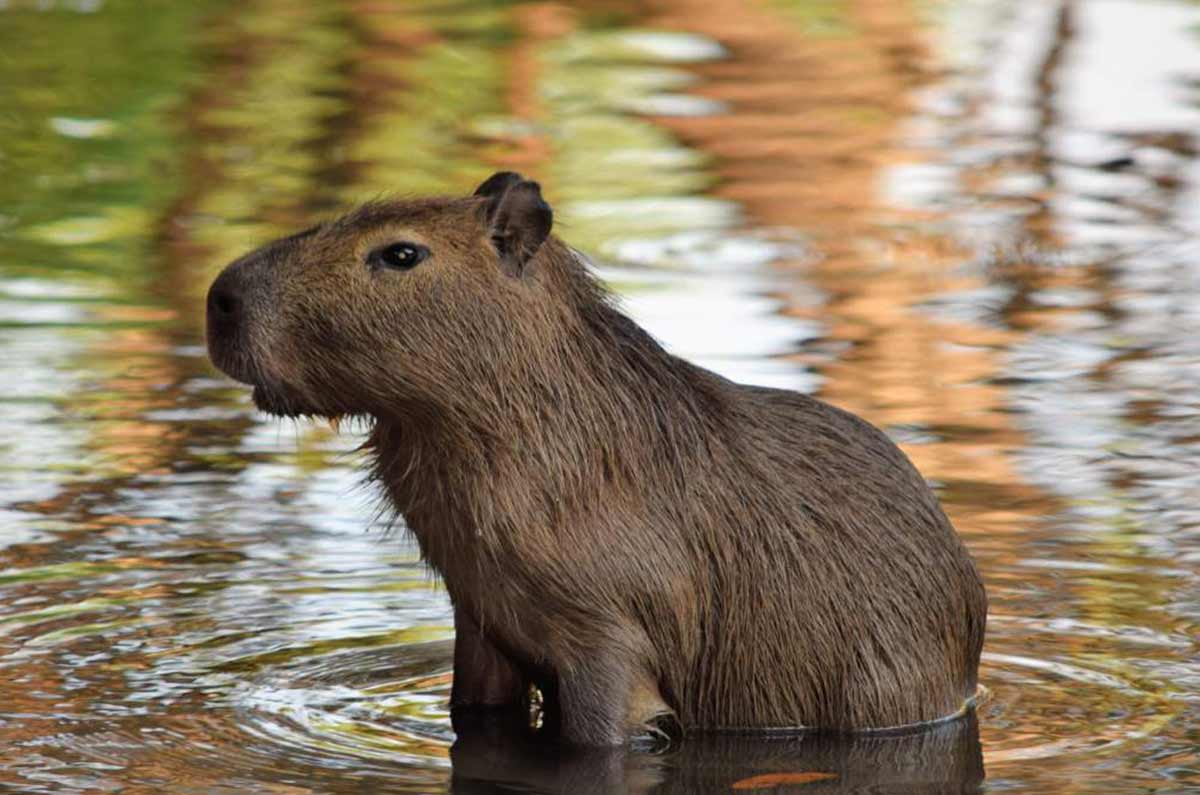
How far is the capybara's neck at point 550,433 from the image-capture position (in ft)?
17.0

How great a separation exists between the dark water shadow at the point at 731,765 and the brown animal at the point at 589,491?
2.4 inches

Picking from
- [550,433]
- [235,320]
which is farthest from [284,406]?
[550,433]

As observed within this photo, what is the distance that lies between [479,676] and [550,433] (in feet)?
2.06

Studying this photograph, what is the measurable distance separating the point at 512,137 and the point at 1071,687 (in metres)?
8.04

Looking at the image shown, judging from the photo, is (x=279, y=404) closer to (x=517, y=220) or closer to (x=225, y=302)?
(x=225, y=302)

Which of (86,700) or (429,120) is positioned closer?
(86,700)

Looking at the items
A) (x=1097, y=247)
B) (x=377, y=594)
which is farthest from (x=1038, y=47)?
(x=377, y=594)

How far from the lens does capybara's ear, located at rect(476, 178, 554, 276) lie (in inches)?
203

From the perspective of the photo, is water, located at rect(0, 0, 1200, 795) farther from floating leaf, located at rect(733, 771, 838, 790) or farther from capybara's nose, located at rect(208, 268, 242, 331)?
capybara's nose, located at rect(208, 268, 242, 331)

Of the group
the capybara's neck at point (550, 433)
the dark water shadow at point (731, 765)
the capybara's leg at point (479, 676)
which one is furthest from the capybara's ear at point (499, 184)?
the dark water shadow at point (731, 765)

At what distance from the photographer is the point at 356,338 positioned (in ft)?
16.9

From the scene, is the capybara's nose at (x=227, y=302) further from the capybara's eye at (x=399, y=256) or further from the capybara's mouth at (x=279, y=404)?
the capybara's eye at (x=399, y=256)

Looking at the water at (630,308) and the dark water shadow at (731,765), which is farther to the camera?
the water at (630,308)

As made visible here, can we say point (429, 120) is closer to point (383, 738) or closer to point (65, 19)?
point (65, 19)
